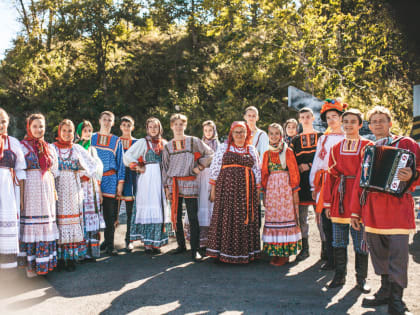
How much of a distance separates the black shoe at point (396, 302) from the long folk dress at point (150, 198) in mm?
3264

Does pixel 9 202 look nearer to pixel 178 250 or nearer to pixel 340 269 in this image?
pixel 178 250

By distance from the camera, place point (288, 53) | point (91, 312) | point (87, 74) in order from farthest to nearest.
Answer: point (87, 74)
point (288, 53)
point (91, 312)

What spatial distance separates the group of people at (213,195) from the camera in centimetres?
367

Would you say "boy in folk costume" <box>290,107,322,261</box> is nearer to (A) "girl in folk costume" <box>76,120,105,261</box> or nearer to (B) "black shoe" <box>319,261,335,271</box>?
(B) "black shoe" <box>319,261,335,271</box>

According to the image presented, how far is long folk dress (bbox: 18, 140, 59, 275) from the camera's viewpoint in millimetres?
4496

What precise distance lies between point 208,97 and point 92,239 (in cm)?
1148

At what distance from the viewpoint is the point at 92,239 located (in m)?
5.35

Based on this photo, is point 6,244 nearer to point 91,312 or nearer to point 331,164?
point 91,312

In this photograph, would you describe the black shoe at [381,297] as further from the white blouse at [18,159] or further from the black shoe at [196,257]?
the white blouse at [18,159]

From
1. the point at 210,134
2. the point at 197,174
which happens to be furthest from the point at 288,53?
the point at 197,174

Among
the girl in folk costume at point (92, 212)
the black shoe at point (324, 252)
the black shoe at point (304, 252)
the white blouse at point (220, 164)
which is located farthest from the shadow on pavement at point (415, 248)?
the girl in folk costume at point (92, 212)

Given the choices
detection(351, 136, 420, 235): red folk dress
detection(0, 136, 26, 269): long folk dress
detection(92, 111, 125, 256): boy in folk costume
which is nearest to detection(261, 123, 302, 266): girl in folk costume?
detection(351, 136, 420, 235): red folk dress

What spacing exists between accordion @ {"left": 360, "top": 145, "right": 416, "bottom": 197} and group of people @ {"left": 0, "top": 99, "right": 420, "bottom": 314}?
6 cm

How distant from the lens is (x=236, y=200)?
497cm
